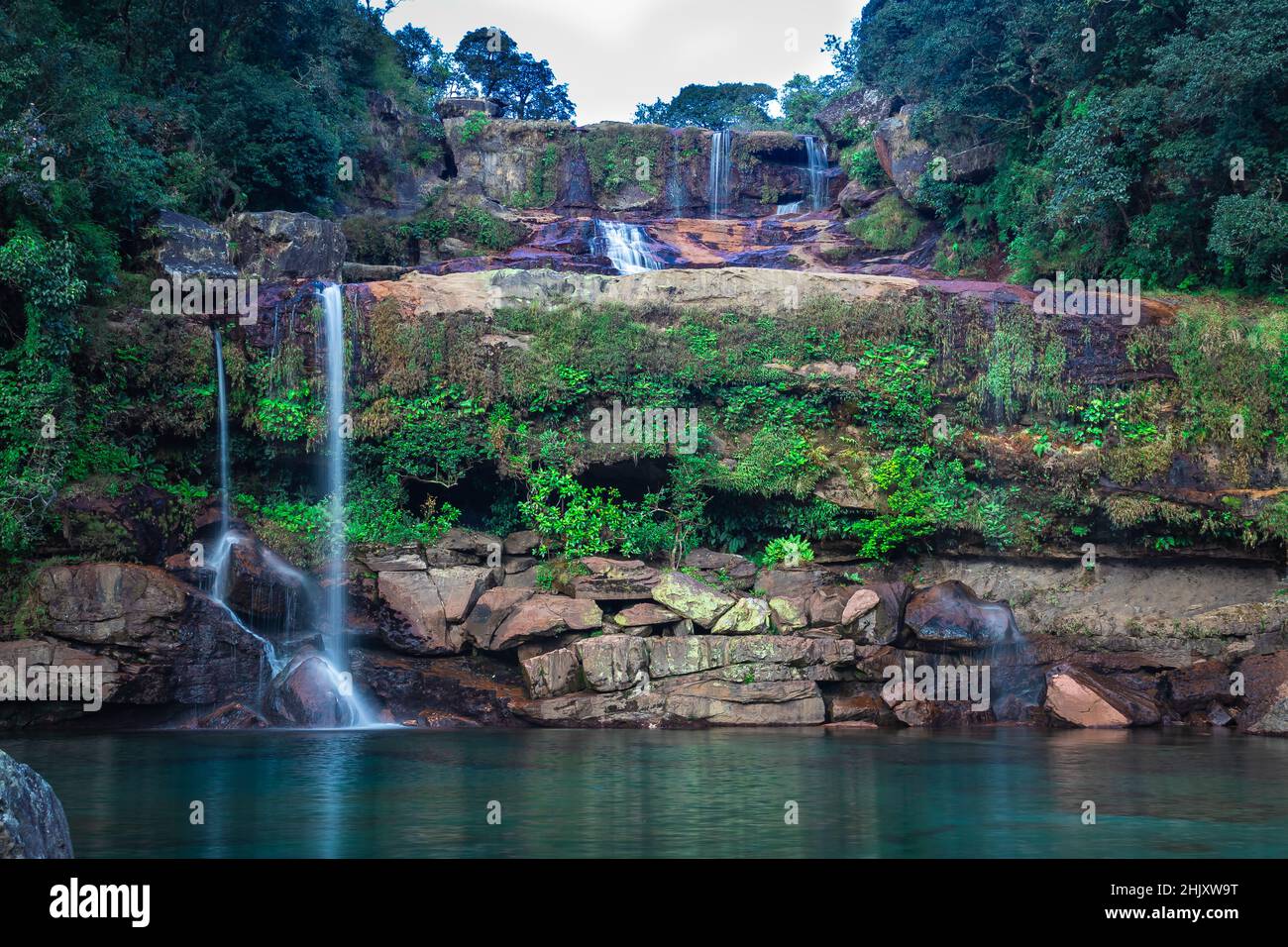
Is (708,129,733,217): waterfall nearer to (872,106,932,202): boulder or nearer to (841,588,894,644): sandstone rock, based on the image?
(872,106,932,202): boulder

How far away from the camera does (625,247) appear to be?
2825cm

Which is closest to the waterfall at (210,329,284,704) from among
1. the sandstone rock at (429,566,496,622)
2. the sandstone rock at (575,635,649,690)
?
the sandstone rock at (429,566,496,622)

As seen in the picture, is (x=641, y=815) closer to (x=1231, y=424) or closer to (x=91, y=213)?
(x=1231, y=424)

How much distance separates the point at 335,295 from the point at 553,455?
17.5 ft

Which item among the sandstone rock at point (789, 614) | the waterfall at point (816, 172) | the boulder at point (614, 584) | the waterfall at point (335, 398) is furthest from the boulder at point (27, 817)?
the waterfall at point (816, 172)

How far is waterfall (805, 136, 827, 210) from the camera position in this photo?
115 ft

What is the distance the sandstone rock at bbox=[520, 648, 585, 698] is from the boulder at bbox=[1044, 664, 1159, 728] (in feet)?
24.9

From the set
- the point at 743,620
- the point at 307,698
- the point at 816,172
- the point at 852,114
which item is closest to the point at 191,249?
the point at 307,698

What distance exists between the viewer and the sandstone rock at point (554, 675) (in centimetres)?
1653

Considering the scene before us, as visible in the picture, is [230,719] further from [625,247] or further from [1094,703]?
[625,247]

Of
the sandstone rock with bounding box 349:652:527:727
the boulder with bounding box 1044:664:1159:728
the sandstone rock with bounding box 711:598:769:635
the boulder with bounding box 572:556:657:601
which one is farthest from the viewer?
the boulder with bounding box 572:556:657:601

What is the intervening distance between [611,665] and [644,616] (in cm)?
118

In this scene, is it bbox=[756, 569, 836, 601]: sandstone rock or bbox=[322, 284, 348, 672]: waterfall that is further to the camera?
bbox=[322, 284, 348, 672]: waterfall

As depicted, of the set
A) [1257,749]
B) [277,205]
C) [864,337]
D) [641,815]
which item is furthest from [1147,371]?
[277,205]
